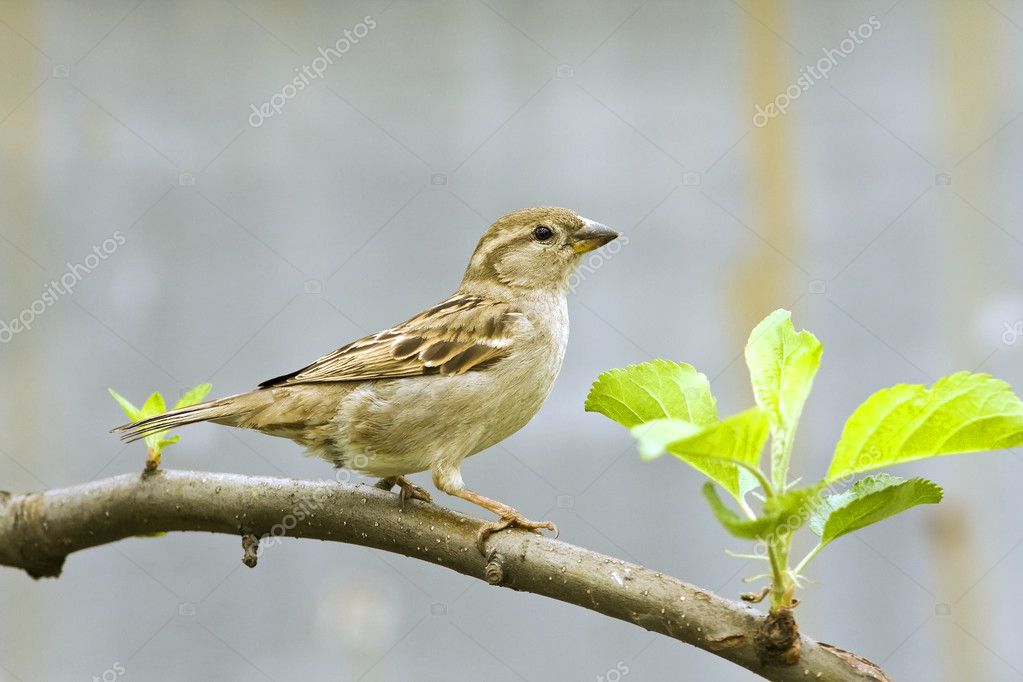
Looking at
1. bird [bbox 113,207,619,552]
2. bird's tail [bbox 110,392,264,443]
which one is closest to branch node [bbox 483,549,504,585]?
bird [bbox 113,207,619,552]

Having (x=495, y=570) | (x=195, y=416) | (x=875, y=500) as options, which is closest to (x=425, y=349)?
(x=195, y=416)

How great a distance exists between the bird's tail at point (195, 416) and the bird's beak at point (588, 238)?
115 centimetres

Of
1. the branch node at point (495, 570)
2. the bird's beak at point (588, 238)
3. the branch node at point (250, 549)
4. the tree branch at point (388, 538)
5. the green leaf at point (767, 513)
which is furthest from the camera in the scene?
the bird's beak at point (588, 238)

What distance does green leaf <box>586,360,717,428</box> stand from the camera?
152 cm

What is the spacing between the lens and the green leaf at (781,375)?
146 centimetres

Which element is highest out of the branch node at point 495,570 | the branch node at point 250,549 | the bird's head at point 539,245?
the bird's head at point 539,245

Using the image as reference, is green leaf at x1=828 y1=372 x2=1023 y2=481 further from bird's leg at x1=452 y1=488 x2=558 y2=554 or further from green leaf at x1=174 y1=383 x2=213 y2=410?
green leaf at x1=174 y1=383 x2=213 y2=410

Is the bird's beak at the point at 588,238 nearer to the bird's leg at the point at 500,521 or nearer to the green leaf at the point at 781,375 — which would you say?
the bird's leg at the point at 500,521

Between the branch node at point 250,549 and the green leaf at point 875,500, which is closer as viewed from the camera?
the green leaf at point 875,500

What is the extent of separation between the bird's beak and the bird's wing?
37 centimetres

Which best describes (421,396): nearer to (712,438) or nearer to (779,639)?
(779,639)

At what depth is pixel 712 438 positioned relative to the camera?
1251mm

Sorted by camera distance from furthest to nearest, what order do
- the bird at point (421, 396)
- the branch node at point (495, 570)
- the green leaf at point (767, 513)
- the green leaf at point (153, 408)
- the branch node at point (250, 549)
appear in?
the bird at point (421, 396)
the green leaf at point (153, 408)
the branch node at point (250, 549)
the branch node at point (495, 570)
the green leaf at point (767, 513)

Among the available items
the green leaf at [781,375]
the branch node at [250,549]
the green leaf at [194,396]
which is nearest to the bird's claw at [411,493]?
the branch node at [250,549]
